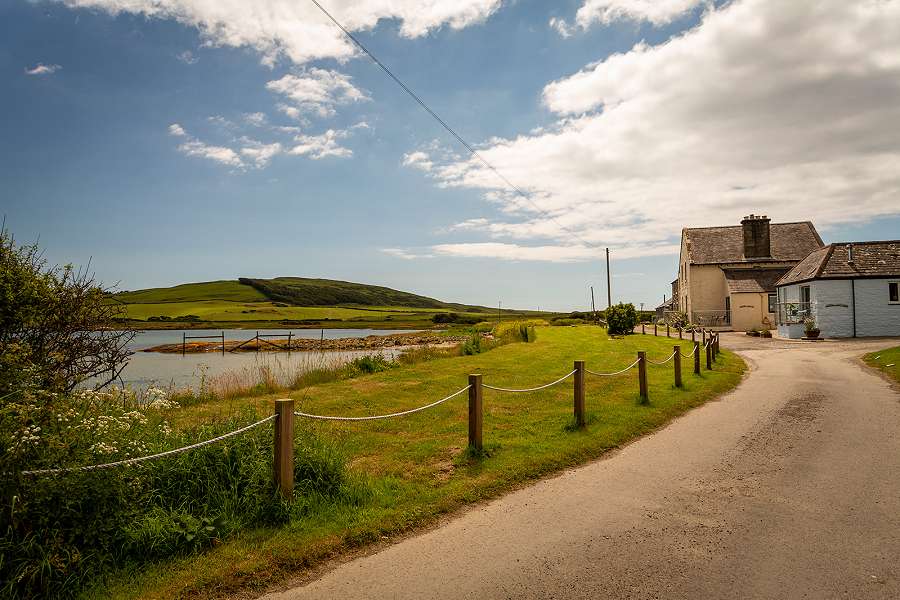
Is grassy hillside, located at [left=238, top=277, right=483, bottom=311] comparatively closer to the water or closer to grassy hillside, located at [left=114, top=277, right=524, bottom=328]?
grassy hillside, located at [left=114, top=277, right=524, bottom=328]

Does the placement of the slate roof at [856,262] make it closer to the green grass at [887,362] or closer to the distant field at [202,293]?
the green grass at [887,362]

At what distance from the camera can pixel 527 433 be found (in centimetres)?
929

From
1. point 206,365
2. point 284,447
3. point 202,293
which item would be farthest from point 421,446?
point 202,293

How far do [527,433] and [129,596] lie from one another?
21.3 feet

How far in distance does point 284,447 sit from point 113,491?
152 cm

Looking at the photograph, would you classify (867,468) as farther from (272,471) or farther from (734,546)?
(272,471)

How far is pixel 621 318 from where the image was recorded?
37.2m

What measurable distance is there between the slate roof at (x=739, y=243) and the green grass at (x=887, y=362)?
28.5 m

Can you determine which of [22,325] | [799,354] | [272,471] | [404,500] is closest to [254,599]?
[272,471]

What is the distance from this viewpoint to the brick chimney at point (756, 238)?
157ft

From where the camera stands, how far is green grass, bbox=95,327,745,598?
15.0 ft

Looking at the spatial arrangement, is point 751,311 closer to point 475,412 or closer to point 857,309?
point 857,309

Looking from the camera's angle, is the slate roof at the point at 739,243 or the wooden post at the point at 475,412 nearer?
the wooden post at the point at 475,412

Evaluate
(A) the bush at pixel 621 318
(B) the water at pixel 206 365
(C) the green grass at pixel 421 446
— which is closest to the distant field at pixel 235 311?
(B) the water at pixel 206 365
